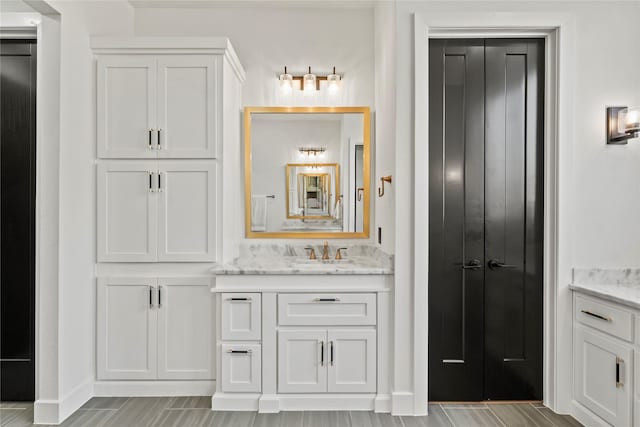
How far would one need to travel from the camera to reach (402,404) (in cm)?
260

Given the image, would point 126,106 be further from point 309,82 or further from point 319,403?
point 319,403

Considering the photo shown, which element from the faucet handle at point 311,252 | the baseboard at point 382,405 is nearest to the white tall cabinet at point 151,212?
the faucet handle at point 311,252

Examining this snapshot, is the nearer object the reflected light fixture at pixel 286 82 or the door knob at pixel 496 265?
the door knob at pixel 496 265

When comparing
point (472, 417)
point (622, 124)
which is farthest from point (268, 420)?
point (622, 124)

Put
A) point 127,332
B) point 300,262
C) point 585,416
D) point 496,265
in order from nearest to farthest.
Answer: point 585,416, point 496,265, point 127,332, point 300,262

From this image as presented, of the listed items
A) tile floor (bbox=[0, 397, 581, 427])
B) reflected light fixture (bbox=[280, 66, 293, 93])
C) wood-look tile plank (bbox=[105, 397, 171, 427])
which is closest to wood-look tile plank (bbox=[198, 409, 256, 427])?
tile floor (bbox=[0, 397, 581, 427])

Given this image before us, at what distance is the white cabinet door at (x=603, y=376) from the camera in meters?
2.15

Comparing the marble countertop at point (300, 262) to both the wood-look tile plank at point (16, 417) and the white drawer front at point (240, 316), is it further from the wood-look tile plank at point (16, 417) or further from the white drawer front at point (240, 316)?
the wood-look tile plank at point (16, 417)

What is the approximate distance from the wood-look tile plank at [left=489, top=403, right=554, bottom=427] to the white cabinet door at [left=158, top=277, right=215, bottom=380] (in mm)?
1940

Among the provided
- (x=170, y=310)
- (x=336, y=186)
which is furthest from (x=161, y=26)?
(x=170, y=310)

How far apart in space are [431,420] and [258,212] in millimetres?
1990

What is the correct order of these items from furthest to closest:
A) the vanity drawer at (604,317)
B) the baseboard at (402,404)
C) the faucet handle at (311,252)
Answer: the faucet handle at (311,252) < the baseboard at (402,404) < the vanity drawer at (604,317)

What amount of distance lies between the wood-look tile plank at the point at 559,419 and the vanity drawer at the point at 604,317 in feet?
2.01

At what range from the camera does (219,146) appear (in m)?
2.89
